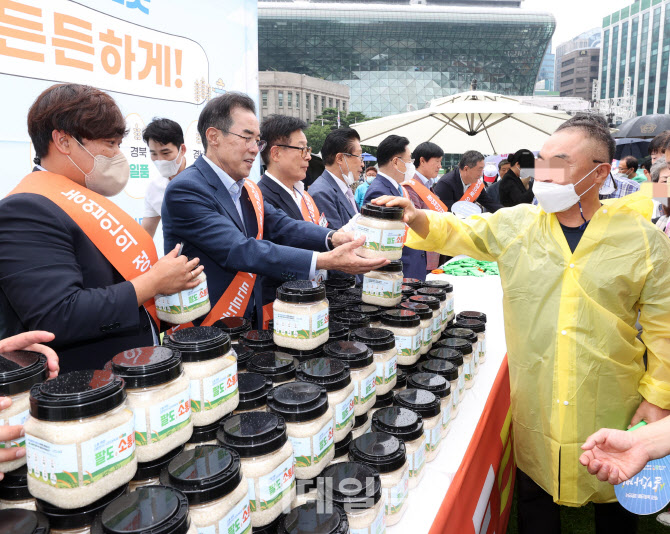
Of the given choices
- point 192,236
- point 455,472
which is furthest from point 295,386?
point 192,236

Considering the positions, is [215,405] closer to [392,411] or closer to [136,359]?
[136,359]

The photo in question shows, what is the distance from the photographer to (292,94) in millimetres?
57094

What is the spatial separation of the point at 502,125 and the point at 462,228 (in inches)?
245

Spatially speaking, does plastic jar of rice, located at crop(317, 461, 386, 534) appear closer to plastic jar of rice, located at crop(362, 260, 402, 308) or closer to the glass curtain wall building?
plastic jar of rice, located at crop(362, 260, 402, 308)

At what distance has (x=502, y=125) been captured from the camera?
747 centimetres

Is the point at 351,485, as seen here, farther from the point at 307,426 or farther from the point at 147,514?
the point at 147,514

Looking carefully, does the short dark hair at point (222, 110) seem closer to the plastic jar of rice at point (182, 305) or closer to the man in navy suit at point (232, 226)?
the man in navy suit at point (232, 226)

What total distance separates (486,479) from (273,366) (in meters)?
1.11

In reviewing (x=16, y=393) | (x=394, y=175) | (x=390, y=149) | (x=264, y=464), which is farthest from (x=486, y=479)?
(x=390, y=149)

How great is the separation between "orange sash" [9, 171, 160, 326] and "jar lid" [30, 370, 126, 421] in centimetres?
68

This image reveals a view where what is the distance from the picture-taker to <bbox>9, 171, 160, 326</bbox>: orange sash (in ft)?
4.65

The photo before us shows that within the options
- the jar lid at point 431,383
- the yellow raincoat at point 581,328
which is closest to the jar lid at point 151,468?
the jar lid at point 431,383

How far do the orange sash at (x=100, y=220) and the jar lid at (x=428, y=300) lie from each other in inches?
46.1

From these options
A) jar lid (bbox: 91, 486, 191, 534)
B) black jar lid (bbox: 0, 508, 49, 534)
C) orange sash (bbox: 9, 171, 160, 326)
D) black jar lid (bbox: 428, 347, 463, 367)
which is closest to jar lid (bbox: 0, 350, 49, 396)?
black jar lid (bbox: 0, 508, 49, 534)
